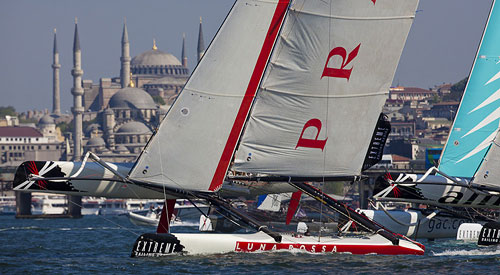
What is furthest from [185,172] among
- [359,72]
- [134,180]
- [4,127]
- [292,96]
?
[4,127]

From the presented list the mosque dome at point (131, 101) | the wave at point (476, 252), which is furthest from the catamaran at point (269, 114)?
the mosque dome at point (131, 101)

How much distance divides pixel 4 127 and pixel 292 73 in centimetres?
15917

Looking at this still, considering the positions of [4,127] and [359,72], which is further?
[4,127]

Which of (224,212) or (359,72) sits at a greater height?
(359,72)

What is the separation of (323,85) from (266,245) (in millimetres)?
3344

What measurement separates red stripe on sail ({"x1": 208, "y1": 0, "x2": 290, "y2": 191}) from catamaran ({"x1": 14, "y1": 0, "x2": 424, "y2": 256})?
0.8 inches

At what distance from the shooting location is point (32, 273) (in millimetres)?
20594

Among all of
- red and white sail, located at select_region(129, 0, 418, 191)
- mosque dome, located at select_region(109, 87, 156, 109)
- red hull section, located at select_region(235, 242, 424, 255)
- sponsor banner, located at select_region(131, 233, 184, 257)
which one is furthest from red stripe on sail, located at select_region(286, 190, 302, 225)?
mosque dome, located at select_region(109, 87, 156, 109)

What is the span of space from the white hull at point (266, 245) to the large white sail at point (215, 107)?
1.09 meters

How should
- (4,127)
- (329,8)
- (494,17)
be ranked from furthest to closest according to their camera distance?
(4,127) < (494,17) < (329,8)

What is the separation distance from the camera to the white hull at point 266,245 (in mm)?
21984

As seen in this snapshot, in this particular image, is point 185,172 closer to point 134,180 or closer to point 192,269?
point 134,180

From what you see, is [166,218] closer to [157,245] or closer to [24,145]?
[157,245]

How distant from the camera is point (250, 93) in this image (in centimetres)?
2252
